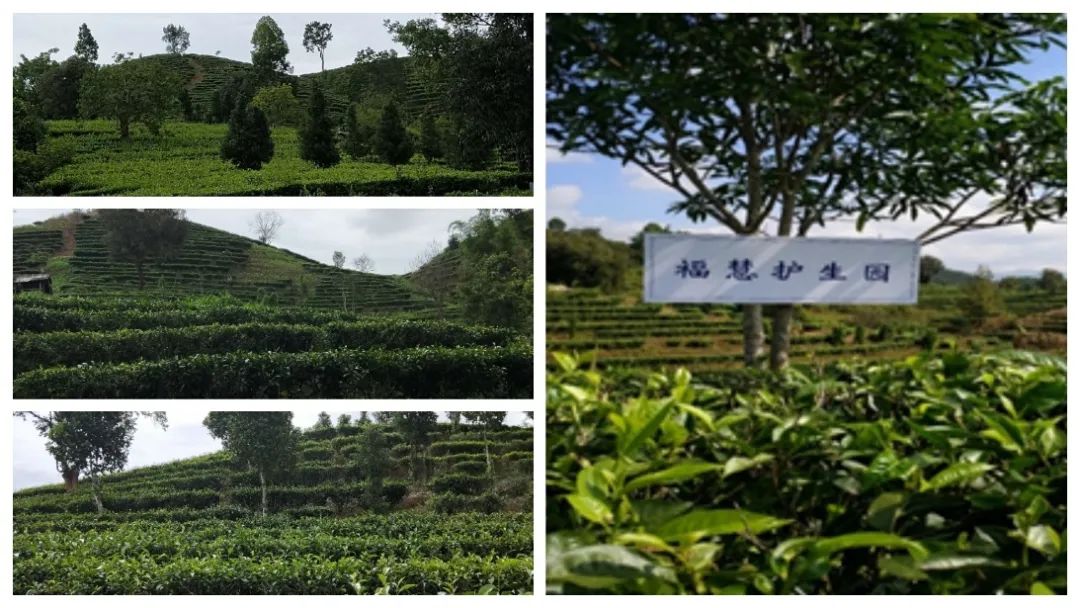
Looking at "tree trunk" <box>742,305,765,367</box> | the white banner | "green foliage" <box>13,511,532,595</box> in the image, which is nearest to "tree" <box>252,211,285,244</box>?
"green foliage" <box>13,511,532,595</box>

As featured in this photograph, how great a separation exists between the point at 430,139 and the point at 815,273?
1.21 m

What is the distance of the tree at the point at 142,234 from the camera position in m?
2.50

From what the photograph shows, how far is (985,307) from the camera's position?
201 centimetres

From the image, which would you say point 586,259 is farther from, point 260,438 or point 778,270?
point 260,438

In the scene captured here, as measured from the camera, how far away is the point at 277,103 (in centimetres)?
252

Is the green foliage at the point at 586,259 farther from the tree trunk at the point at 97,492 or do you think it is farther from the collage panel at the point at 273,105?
the tree trunk at the point at 97,492

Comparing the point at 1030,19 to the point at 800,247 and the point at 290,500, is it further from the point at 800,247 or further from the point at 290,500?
the point at 290,500

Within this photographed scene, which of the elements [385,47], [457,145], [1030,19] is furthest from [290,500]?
[1030,19]

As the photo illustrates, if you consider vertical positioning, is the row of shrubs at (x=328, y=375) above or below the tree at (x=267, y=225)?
below

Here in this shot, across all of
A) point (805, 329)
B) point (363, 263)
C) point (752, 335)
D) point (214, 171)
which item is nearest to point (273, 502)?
point (363, 263)

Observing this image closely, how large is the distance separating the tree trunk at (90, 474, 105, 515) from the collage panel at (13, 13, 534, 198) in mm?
962

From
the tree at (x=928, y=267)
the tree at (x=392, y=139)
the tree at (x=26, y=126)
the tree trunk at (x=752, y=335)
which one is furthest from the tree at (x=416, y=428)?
the tree at (x=928, y=267)

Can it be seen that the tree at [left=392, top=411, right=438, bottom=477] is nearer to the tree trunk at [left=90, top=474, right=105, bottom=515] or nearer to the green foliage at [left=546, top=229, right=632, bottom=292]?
the tree trunk at [left=90, top=474, right=105, bottom=515]

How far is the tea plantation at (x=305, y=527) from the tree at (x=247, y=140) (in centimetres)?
90
